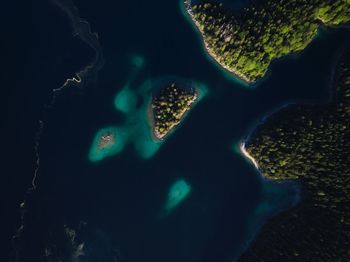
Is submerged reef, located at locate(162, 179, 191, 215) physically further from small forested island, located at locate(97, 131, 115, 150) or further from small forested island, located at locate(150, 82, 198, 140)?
small forested island, located at locate(97, 131, 115, 150)

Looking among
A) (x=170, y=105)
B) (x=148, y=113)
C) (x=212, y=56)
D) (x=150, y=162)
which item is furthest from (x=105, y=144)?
(x=212, y=56)

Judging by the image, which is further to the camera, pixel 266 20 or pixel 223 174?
pixel 223 174

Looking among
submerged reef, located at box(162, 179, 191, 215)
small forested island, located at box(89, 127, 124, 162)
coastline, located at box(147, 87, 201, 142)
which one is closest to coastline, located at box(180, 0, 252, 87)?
coastline, located at box(147, 87, 201, 142)

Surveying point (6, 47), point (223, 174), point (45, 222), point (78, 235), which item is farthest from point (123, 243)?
point (6, 47)

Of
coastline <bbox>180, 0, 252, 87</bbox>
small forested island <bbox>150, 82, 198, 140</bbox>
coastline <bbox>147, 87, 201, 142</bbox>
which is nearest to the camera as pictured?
small forested island <bbox>150, 82, 198, 140</bbox>

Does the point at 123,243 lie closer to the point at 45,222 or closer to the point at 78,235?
the point at 78,235

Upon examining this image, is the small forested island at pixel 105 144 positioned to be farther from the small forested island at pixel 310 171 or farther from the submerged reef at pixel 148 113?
the small forested island at pixel 310 171
